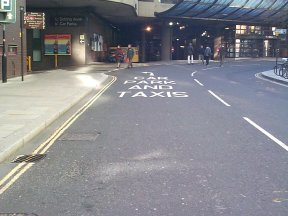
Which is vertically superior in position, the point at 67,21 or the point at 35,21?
the point at 67,21

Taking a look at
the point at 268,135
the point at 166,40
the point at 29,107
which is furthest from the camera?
the point at 166,40

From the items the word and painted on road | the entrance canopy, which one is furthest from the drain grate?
the entrance canopy

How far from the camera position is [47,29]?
37719 mm

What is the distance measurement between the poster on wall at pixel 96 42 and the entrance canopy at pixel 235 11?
6673 mm

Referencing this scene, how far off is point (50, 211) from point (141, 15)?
136 ft

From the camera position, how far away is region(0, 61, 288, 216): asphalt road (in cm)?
529

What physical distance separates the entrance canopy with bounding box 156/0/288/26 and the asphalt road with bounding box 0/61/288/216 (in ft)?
112

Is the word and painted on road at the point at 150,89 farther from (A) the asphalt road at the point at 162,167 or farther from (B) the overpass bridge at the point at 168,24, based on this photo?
(B) the overpass bridge at the point at 168,24

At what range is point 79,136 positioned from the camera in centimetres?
955

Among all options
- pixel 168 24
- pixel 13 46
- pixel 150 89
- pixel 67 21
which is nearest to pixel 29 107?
pixel 150 89

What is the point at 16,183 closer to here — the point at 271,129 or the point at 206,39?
the point at 271,129

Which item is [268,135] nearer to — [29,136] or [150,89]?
[29,136]

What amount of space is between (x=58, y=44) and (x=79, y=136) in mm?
29532

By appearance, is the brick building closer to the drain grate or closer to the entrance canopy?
the drain grate
